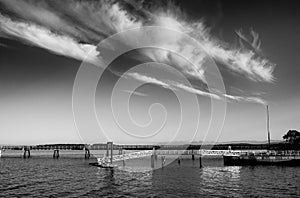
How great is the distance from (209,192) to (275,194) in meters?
8.99

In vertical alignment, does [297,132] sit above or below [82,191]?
above

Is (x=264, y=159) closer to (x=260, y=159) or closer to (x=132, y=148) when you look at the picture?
(x=260, y=159)

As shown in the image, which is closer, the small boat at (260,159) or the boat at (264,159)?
the boat at (264,159)

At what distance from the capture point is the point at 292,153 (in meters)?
82.8

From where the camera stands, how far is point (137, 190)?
39.5m

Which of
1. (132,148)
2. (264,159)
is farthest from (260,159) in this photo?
(132,148)

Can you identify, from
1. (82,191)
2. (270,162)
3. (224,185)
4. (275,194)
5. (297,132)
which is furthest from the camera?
(297,132)

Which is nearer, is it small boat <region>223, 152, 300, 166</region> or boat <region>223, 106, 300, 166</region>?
boat <region>223, 106, 300, 166</region>

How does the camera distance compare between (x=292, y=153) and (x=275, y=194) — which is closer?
(x=275, y=194)

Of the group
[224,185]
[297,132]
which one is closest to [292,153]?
[297,132]

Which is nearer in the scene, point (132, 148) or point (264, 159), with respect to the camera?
point (264, 159)

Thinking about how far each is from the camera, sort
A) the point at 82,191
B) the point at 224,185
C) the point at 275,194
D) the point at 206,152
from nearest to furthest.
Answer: the point at 275,194
the point at 82,191
the point at 224,185
the point at 206,152

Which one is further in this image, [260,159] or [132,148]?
[132,148]

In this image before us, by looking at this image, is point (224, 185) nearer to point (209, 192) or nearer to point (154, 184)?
point (209, 192)
